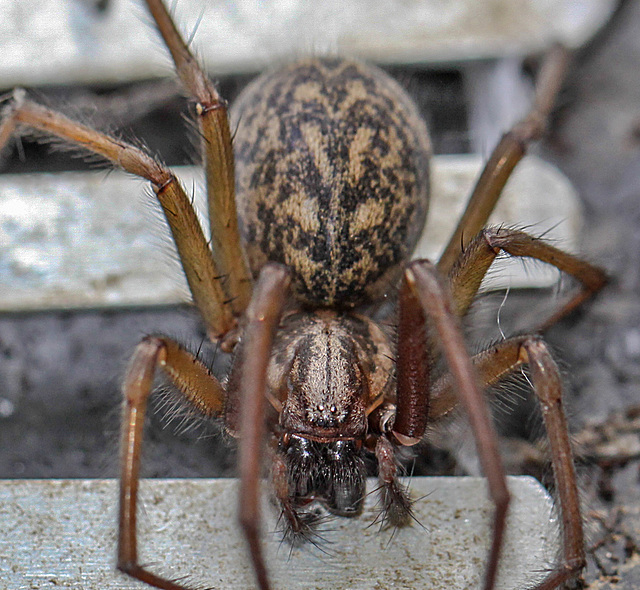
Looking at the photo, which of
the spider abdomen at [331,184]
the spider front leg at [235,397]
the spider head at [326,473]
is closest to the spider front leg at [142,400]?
the spider front leg at [235,397]

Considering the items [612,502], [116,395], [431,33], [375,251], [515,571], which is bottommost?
[515,571]

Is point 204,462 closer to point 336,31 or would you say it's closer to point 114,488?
point 114,488

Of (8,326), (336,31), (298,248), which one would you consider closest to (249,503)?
(298,248)

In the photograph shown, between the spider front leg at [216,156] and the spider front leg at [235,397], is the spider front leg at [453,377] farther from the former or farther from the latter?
the spider front leg at [216,156]

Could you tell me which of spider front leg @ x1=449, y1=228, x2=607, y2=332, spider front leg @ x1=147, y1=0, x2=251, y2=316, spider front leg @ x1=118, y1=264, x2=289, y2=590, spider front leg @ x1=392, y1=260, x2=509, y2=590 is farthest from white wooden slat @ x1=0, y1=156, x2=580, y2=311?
spider front leg @ x1=392, y1=260, x2=509, y2=590

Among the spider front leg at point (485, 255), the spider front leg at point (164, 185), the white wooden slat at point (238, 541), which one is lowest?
the white wooden slat at point (238, 541)

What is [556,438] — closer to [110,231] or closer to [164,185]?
[164,185]

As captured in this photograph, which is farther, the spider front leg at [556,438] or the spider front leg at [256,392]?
the spider front leg at [556,438]
